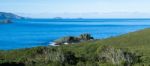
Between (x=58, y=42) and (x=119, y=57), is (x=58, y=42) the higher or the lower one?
the lower one

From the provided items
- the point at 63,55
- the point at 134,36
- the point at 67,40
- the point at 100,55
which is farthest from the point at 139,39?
the point at 63,55

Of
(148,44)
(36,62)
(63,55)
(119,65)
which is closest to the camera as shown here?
(119,65)

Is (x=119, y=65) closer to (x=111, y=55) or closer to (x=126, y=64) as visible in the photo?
(x=126, y=64)

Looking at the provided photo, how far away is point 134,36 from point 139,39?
25.8 feet

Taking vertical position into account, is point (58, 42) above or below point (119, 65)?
below

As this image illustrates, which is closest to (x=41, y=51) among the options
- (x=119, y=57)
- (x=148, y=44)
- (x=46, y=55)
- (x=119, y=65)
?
(x=46, y=55)

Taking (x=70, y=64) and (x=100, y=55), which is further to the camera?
(x=100, y=55)

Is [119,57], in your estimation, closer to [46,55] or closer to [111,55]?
[111,55]

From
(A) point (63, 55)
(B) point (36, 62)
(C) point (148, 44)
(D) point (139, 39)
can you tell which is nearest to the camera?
(B) point (36, 62)

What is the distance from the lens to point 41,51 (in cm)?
8888

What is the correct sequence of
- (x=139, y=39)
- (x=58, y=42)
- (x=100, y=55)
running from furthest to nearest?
(x=58, y=42), (x=139, y=39), (x=100, y=55)

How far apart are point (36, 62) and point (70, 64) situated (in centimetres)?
672

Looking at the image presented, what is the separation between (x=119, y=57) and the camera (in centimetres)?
7656

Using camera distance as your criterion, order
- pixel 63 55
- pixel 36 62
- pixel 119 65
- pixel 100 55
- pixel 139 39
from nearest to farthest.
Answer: pixel 119 65 → pixel 36 62 → pixel 63 55 → pixel 100 55 → pixel 139 39
